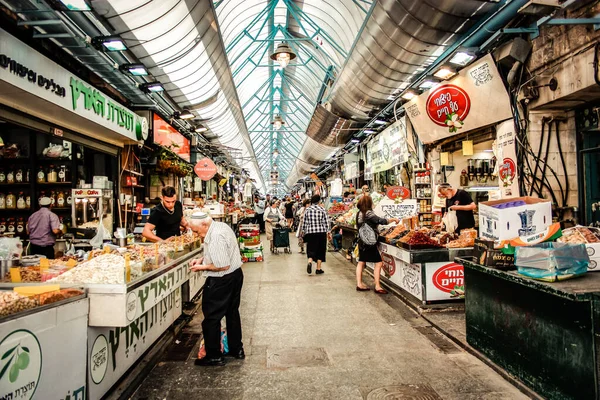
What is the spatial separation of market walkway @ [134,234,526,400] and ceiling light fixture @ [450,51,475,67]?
426 centimetres

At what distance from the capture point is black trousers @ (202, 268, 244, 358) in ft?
14.4

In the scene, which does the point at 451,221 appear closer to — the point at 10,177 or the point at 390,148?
the point at 390,148

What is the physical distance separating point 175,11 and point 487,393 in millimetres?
5663

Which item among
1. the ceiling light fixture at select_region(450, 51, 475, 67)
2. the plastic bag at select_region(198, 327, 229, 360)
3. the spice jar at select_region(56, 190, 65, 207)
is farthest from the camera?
the spice jar at select_region(56, 190, 65, 207)

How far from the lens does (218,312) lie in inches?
173

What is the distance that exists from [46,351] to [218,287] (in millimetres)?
1957

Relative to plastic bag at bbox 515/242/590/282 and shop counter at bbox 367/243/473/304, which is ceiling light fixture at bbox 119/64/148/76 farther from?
plastic bag at bbox 515/242/590/282

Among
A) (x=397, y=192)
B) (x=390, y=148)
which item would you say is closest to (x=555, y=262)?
(x=397, y=192)

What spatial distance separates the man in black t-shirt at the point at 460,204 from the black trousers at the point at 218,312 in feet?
16.3

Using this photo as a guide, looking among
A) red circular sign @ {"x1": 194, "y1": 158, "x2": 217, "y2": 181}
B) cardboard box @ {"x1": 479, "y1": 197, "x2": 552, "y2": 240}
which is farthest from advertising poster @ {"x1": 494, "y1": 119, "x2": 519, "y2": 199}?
red circular sign @ {"x1": 194, "y1": 158, "x2": 217, "y2": 181}

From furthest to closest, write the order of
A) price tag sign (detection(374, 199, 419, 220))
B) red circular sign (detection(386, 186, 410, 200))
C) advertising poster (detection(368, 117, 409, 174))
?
advertising poster (detection(368, 117, 409, 174))
red circular sign (detection(386, 186, 410, 200))
price tag sign (detection(374, 199, 419, 220))

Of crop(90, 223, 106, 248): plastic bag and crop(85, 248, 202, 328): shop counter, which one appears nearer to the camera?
crop(85, 248, 202, 328): shop counter

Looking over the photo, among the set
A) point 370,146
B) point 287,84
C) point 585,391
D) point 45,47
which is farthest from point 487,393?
point 287,84

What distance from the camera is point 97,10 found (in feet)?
14.8
